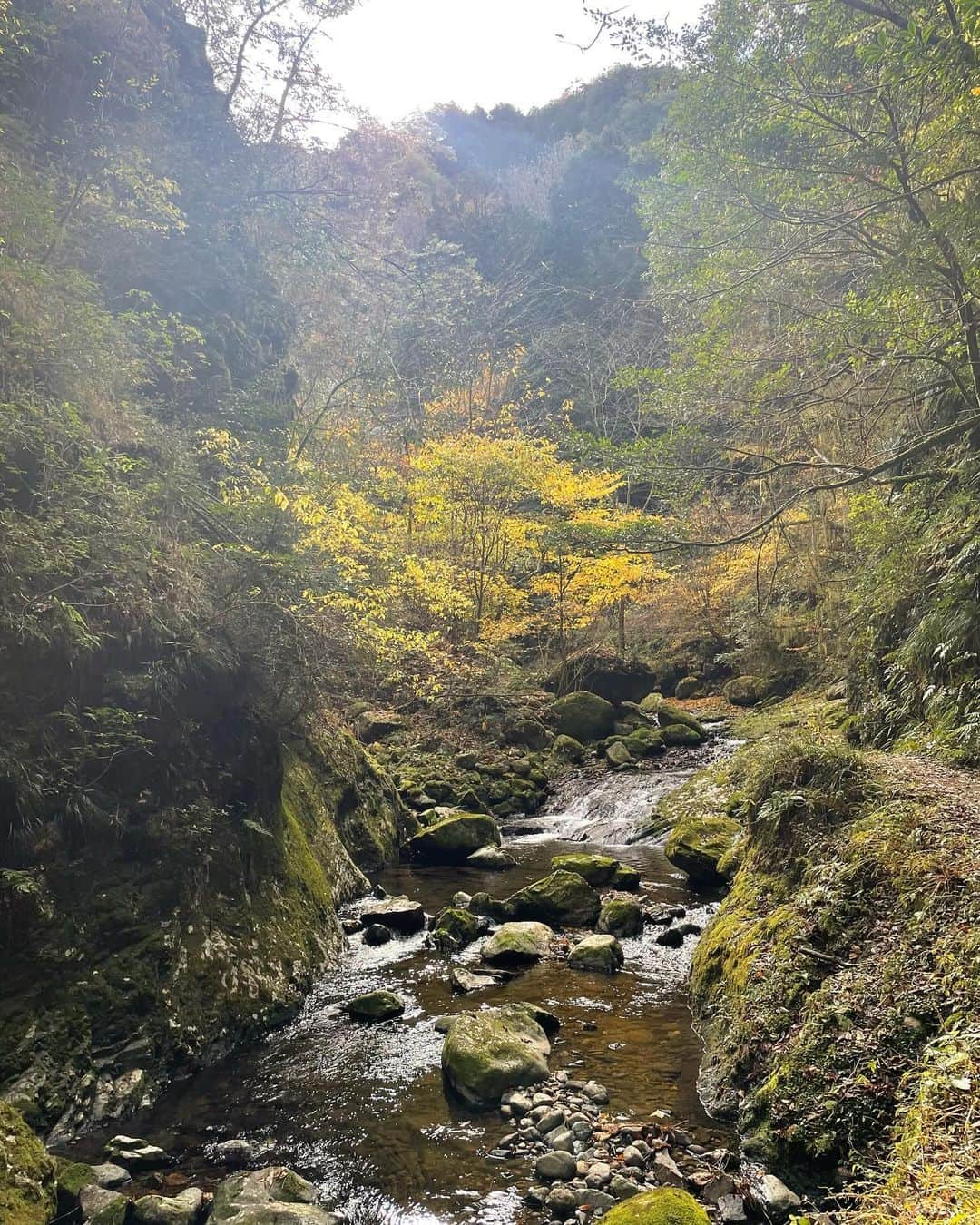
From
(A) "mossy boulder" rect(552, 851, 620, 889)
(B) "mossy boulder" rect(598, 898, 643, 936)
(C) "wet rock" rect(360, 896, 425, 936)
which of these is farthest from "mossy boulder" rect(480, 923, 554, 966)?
(A) "mossy boulder" rect(552, 851, 620, 889)

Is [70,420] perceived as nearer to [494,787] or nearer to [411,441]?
[494,787]

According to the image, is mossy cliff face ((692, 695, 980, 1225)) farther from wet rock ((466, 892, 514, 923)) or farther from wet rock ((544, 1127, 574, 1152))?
wet rock ((466, 892, 514, 923))

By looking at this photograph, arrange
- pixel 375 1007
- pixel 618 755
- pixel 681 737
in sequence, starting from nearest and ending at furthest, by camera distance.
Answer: pixel 375 1007
pixel 618 755
pixel 681 737

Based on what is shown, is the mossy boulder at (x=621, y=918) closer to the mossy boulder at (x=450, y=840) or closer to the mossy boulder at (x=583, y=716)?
the mossy boulder at (x=450, y=840)

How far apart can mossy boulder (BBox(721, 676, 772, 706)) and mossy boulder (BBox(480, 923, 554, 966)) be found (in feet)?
47.9

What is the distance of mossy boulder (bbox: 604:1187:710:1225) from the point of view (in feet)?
11.5

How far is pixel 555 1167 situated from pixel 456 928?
13.1 feet

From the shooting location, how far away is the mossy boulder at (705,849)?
9391 millimetres

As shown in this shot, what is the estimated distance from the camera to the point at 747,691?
856 inches

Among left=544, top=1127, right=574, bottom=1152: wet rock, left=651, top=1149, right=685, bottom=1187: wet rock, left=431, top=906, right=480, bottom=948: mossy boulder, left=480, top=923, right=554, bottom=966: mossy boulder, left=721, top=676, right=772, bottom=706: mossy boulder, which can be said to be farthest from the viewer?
left=721, top=676, right=772, bottom=706: mossy boulder

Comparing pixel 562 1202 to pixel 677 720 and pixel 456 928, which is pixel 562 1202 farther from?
pixel 677 720

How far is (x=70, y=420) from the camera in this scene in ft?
24.2

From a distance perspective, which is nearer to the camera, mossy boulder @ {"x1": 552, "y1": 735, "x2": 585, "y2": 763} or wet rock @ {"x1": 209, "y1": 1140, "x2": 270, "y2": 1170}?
wet rock @ {"x1": 209, "y1": 1140, "x2": 270, "y2": 1170}

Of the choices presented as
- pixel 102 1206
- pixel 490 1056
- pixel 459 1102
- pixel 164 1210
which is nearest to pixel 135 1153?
pixel 102 1206
